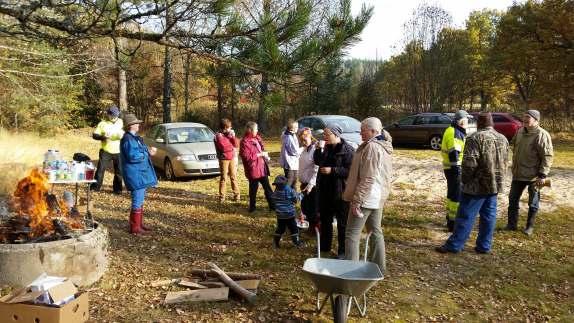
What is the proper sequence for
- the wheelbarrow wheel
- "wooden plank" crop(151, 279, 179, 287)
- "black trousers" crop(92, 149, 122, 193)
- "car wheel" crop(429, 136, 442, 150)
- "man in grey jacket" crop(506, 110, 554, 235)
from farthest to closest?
"car wheel" crop(429, 136, 442, 150) → "black trousers" crop(92, 149, 122, 193) → "man in grey jacket" crop(506, 110, 554, 235) → "wooden plank" crop(151, 279, 179, 287) → the wheelbarrow wheel

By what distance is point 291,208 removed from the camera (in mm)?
6355

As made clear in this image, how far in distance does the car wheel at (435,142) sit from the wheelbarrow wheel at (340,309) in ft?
51.2

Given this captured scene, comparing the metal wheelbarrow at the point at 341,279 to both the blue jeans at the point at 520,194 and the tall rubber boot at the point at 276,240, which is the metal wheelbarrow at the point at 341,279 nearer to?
the tall rubber boot at the point at 276,240

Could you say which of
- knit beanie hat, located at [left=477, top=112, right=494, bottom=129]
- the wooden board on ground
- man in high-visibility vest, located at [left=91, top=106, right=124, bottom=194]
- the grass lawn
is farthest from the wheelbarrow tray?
man in high-visibility vest, located at [left=91, top=106, right=124, bottom=194]

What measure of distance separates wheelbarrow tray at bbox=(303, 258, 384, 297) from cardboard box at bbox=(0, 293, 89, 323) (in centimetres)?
202

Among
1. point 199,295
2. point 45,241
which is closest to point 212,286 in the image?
point 199,295

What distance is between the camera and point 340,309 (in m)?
3.98

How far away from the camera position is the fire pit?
456cm

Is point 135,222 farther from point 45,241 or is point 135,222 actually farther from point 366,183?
point 366,183

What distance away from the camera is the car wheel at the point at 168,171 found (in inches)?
477

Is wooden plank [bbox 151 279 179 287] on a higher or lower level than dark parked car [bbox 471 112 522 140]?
lower

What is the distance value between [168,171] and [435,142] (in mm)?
11250

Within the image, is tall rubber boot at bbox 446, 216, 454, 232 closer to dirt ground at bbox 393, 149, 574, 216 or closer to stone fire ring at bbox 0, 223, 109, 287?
dirt ground at bbox 393, 149, 574, 216

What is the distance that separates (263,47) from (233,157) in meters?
5.60
